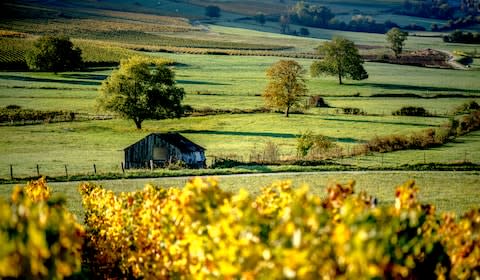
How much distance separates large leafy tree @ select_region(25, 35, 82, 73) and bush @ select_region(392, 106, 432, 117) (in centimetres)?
6576

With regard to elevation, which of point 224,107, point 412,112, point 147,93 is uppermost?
point 147,93

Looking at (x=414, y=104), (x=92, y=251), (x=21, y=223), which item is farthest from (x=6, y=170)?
(x=414, y=104)

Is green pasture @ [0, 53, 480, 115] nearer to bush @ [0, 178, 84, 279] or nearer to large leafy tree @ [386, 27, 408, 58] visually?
large leafy tree @ [386, 27, 408, 58]

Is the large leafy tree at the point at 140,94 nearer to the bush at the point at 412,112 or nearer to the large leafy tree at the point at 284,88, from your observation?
the large leafy tree at the point at 284,88

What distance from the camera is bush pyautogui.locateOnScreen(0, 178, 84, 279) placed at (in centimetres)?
843

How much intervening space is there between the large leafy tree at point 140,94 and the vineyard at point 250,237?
183 ft

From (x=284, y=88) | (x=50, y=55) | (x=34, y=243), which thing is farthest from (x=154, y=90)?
(x=34, y=243)

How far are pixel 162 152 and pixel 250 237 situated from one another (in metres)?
43.6

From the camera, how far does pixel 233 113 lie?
265ft

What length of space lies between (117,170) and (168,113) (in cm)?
2505

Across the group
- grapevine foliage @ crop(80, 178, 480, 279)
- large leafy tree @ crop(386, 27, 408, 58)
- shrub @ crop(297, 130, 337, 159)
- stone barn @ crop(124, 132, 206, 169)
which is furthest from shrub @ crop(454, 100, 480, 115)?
large leafy tree @ crop(386, 27, 408, 58)

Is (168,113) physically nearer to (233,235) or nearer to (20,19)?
(233,235)

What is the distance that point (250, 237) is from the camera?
8383mm

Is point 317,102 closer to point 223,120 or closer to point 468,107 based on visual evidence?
point 223,120
